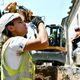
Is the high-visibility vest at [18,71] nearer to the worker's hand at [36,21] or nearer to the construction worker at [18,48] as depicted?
the construction worker at [18,48]

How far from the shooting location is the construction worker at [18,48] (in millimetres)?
2783

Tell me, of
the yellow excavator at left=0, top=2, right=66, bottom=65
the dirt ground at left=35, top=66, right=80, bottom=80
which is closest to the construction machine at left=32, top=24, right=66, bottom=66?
the yellow excavator at left=0, top=2, right=66, bottom=65

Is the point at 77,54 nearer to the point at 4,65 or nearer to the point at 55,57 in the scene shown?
the point at 4,65

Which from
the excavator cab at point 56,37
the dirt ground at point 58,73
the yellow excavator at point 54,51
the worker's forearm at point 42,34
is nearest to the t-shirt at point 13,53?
the worker's forearm at point 42,34

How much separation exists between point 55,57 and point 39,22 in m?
11.6

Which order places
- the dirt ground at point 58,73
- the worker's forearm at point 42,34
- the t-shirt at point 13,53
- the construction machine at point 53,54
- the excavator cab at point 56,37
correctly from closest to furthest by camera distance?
1. the worker's forearm at point 42,34
2. the t-shirt at point 13,53
3. the dirt ground at point 58,73
4. the construction machine at point 53,54
5. the excavator cab at point 56,37

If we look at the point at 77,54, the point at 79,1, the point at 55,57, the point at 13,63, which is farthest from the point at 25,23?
the point at 79,1

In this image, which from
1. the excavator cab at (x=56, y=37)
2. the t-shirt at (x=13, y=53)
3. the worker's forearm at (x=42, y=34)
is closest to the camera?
the worker's forearm at (x=42, y=34)

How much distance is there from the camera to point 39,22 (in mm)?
2922

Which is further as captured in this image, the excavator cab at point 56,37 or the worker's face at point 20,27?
the excavator cab at point 56,37

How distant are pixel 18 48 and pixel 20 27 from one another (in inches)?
7.0

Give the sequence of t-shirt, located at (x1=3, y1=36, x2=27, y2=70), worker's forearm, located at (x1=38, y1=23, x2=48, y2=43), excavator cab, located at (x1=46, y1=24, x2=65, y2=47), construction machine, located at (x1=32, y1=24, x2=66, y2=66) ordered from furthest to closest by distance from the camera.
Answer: excavator cab, located at (x1=46, y1=24, x2=65, y2=47)
construction machine, located at (x1=32, y1=24, x2=66, y2=66)
t-shirt, located at (x1=3, y1=36, x2=27, y2=70)
worker's forearm, located at (x1=38, y1=23, x2=48, y2=43)

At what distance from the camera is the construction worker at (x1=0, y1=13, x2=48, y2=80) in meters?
2.78

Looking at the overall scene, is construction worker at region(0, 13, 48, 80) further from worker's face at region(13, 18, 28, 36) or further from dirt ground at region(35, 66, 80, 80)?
dirt ground at region(35, 66, 80, 80)
